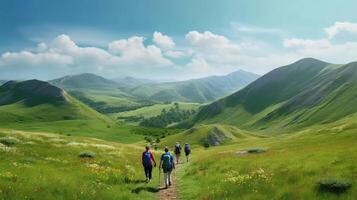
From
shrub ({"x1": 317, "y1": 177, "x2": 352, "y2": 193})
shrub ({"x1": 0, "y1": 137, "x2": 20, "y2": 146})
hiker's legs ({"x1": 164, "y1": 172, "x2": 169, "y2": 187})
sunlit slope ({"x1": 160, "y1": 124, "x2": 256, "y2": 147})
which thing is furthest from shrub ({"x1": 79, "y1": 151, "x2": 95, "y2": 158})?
sunlit slope ({"x1": 160, "y1": 124, "x2": 256, "y2": 147})

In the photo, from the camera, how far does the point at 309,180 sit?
2581 centimetres

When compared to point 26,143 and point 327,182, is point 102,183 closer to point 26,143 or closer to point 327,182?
point 327,182

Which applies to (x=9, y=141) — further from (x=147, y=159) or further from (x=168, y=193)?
(x=168, y=193)

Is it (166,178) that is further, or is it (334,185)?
(166,178)

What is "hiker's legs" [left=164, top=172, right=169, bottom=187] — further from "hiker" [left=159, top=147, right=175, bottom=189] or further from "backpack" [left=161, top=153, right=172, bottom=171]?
"backpack" [left=161, top=153, right=172, bottom=171]

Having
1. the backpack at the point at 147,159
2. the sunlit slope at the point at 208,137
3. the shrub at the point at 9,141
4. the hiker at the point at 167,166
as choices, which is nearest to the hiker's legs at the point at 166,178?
the hiker at the point at 167,166

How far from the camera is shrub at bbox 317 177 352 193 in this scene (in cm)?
2333

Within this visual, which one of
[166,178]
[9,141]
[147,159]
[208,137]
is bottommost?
[166,178]

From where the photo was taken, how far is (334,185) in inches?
923

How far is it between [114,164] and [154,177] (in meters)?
4.51

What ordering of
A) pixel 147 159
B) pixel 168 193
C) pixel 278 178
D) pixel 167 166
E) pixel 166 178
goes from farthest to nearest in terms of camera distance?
pixel 147 159, pixel 167 166, pixel 166 178, pixel 168 193, pixel 278 178

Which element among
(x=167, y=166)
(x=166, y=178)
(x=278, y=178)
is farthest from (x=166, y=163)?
(x=278, y=178)

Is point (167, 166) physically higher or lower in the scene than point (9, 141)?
lower

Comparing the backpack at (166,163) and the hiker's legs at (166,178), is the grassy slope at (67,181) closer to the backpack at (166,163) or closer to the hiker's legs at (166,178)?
the hiker's legs at (166,178)
